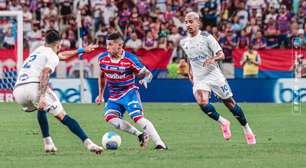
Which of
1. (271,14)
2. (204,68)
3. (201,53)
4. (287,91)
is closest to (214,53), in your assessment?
(201,53)

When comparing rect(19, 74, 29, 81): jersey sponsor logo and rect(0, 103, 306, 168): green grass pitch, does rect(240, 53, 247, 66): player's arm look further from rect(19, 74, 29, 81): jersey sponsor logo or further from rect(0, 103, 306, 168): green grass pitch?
rect(19, 74, 29, 81): jersey sponsor logo

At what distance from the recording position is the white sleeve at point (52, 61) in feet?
46.4

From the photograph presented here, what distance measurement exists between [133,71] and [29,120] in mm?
8431

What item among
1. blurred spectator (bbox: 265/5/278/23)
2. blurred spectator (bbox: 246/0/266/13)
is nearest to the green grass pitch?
blurred spectator (bbox: 265/5/278/23)

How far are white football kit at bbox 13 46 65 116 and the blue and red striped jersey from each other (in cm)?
→ 158

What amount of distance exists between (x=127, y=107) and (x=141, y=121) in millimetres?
362

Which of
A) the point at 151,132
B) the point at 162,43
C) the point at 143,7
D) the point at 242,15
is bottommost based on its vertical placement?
the point at 162,43

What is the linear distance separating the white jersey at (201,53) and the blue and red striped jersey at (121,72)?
1772 mm

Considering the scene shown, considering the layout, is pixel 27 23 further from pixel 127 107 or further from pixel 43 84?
pixel 43 84

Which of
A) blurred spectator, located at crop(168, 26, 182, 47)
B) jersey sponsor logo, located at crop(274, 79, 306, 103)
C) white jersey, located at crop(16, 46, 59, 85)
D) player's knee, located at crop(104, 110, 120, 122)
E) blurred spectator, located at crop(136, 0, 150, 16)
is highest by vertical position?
white jersey, located at crop(16, 46, 59, 85)

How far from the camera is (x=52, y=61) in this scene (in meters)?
14.2

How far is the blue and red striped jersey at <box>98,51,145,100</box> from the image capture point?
1576 centimetres

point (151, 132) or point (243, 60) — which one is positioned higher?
point (151, 132)

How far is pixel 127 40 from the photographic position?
35750 millimetres
